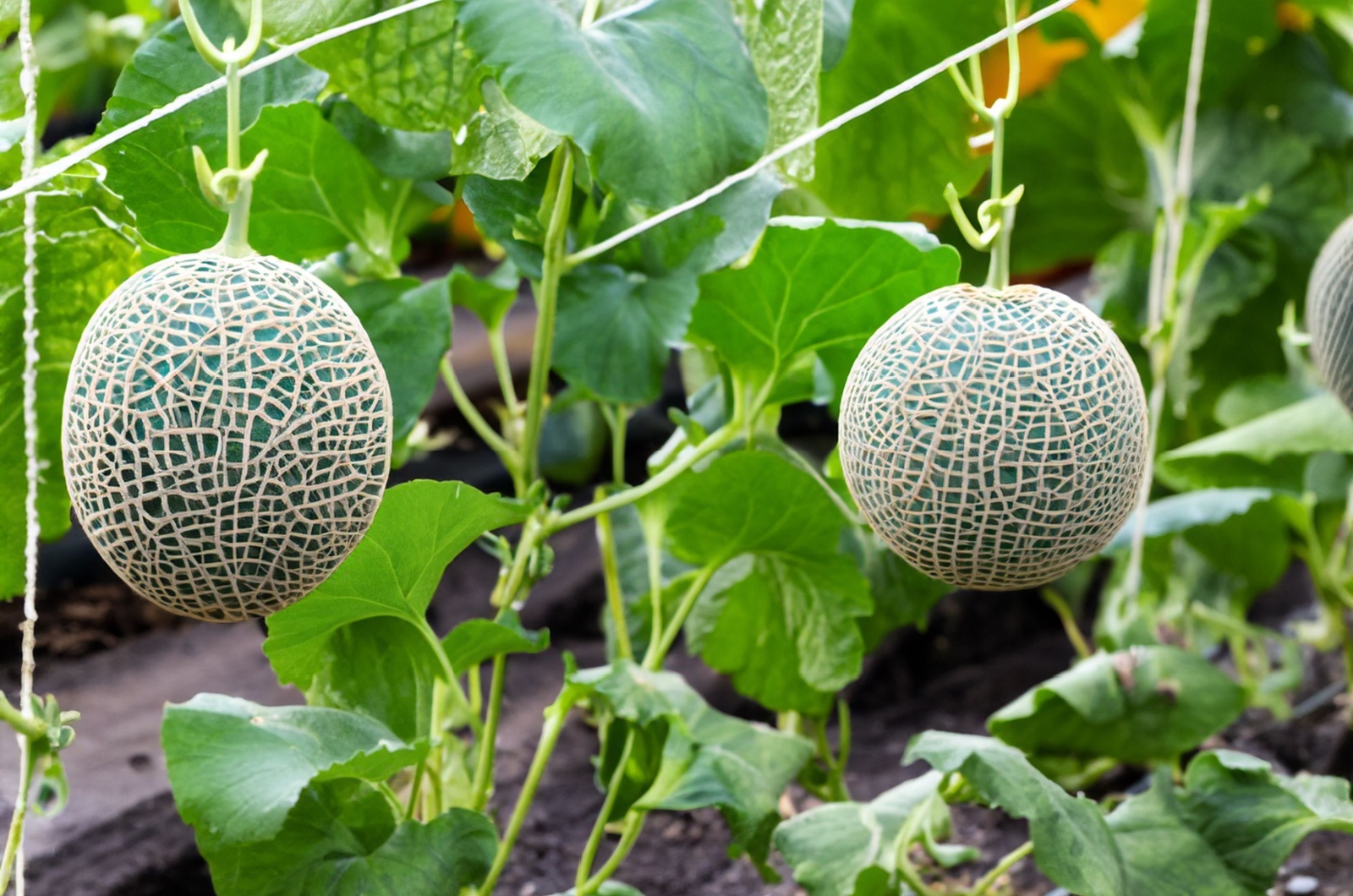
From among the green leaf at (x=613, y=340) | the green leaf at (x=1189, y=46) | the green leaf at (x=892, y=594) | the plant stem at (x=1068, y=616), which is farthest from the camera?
the plant stem at (x=1068, y=616)

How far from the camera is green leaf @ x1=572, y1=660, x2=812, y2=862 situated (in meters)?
0.81

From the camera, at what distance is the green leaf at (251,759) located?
672mm

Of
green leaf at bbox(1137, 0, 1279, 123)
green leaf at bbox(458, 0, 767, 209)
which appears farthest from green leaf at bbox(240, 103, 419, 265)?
green leaf at bbox(1137, 0, 1279, 123)

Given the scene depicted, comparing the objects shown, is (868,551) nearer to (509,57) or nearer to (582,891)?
(582,891)

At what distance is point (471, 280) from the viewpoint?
97 cm

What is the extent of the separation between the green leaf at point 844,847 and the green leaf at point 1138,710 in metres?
0.14

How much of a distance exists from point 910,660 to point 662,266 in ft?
3.14

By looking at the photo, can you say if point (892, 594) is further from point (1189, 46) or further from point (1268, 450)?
point (1189, 46)

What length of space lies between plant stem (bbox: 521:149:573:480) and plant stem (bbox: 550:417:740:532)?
65mm

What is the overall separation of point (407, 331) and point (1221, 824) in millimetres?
633

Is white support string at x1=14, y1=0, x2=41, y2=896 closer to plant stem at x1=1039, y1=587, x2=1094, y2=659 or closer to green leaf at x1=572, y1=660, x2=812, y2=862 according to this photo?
green leaf at x1=572, y1=660, x2=812, y2=862

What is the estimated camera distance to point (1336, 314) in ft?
2.78

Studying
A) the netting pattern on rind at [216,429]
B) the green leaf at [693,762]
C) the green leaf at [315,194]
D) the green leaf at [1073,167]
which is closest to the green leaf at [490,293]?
the green leaf at [315,194]

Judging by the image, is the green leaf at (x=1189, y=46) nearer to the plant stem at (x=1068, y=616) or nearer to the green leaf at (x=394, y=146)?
the plant stem at (x=1068, y=616)
